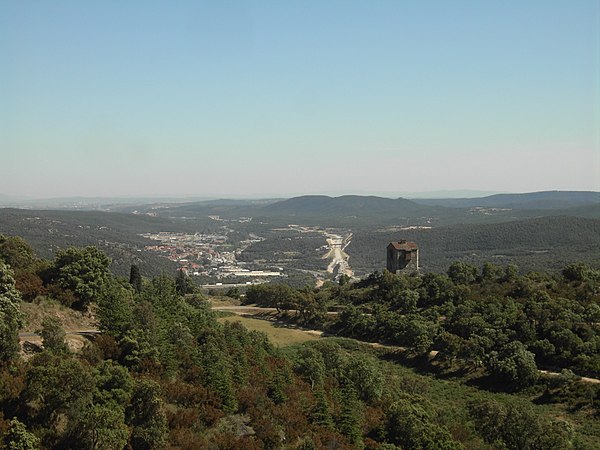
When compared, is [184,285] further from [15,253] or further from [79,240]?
[79,240]

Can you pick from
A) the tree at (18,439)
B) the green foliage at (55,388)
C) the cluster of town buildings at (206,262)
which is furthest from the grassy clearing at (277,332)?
the cluster of town buildings at (206,262)

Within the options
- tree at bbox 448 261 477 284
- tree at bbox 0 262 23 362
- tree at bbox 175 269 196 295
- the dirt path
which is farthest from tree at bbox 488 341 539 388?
tree at bbox 0 262 23 362

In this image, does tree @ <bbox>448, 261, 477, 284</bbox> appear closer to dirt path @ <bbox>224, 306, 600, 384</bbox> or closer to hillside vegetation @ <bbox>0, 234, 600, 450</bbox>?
hillside vegetation @ <bbox>0, 234, 600, 450</bbox>

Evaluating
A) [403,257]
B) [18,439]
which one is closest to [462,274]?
[403,257]

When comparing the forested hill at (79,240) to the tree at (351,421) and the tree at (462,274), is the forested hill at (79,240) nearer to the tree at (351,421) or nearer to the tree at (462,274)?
the tree at (462,274)

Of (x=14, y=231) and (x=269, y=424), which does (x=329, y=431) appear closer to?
(x=269, y=424)

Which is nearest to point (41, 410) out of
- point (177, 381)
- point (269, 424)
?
point (177, 381)

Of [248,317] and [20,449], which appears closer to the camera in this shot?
[20,449]
